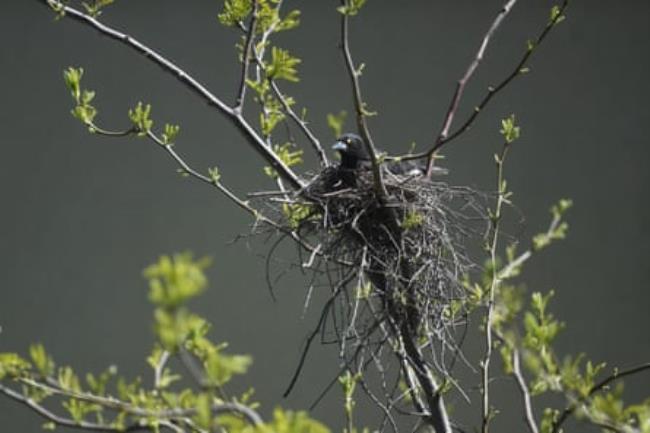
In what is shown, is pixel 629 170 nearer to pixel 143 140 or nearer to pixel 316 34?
pixel 316 34

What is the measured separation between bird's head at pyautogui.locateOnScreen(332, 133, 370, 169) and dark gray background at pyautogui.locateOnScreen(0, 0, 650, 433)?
4.93ft

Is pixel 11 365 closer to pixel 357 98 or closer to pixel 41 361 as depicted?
pixel 41 361

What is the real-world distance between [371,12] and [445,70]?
30 centimetres

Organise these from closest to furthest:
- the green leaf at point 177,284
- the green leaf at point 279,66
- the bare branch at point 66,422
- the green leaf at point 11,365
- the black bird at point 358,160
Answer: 1. the green leaf at point 177,284
2. the bare branch at point 66,422
3. the green leaf at point 11,365
4. the green leaf at point 279,66
5. the black bird at point 358,160

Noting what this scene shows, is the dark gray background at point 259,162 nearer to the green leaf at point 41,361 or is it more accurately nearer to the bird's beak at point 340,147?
the bird's beak at point 340,147

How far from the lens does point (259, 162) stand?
3182 mm

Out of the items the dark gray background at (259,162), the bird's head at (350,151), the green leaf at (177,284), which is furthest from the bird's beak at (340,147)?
the dark gray background at (259,162)

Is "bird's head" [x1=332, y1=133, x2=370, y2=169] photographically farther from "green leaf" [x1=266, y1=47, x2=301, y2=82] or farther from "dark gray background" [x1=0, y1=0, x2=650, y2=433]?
"dark gray background" [x1=0, y1=0, x2=650, y2=433]

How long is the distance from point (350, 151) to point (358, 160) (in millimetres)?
34

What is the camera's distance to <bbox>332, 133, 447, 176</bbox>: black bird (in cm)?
150

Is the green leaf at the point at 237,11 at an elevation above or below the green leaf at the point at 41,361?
above

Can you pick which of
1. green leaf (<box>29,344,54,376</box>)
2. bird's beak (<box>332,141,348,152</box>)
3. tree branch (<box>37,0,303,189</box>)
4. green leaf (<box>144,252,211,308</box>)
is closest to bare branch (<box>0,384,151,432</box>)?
green leaf (<box>29,344,54,376</box>)

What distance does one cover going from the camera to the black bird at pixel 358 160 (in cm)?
150

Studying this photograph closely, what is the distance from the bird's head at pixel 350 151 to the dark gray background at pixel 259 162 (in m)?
1.50
